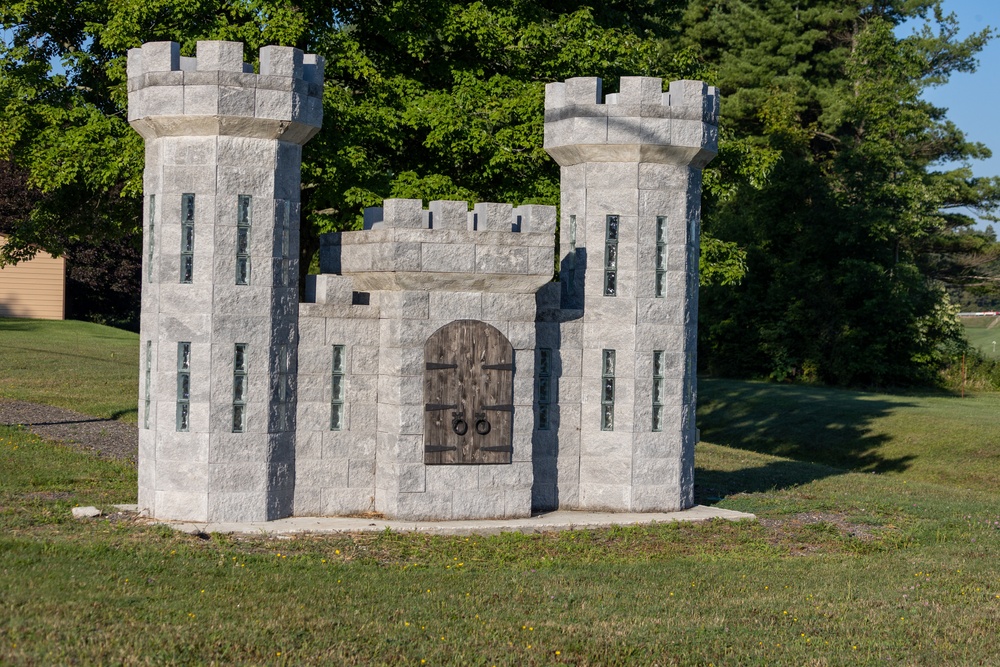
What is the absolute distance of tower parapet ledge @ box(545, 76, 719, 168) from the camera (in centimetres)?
1634

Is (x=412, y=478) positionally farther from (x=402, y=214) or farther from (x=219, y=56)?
(x=219, y=56)

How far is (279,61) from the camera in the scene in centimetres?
1497

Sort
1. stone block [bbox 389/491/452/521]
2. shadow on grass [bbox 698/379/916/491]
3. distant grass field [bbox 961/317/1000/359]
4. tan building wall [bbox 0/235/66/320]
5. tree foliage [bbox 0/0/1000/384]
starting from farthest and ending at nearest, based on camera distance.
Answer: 1. distant grass field [bbox 961/317/1000/359]
2. tan building wall [bbox 0/235/66/320]
3. shadow on grass [bbox 698/379/916/491]
4. tree foliage [bbox 0/0/1000/384]
5. stone block [bbox 389/491/452/521]

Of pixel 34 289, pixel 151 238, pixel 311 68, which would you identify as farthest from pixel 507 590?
pixel 34 289

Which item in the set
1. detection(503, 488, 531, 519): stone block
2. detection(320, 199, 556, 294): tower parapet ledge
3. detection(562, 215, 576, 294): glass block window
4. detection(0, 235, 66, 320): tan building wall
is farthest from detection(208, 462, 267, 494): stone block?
detection(0, 235, 66, 320): tan building wall

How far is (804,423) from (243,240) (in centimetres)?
2614

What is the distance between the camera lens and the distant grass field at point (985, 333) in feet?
230

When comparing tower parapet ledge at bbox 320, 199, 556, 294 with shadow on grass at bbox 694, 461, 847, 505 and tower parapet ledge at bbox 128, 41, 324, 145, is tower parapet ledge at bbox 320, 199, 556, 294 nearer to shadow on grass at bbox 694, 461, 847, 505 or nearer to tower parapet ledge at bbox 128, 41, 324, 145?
tower parapet ledge at bbox 128, 41, 324, 145

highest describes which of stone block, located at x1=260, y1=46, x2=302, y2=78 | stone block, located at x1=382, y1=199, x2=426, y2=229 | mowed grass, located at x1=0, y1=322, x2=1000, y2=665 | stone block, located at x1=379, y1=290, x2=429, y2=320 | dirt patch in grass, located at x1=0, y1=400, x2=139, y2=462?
stone block, located at x1=260, y1=46, x2=302, y2=78

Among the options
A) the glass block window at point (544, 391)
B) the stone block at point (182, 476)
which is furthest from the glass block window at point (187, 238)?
the glass block window at point (544, 391)

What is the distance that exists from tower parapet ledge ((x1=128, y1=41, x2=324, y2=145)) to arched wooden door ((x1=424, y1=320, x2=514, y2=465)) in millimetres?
3175

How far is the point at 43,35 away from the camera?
25.7 metres

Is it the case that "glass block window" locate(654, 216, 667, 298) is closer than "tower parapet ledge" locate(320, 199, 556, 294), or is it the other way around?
"tower parapet ledge" locate(320, 199, 556, 294)

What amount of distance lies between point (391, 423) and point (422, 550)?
6.72 ft
